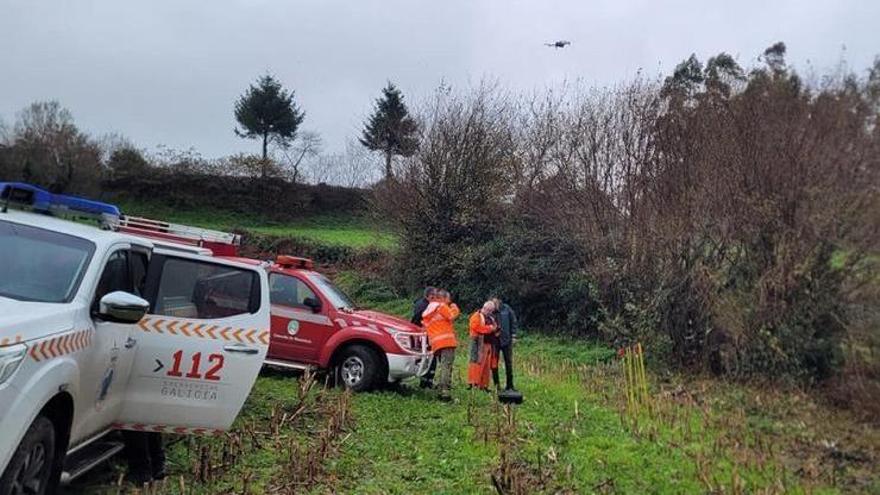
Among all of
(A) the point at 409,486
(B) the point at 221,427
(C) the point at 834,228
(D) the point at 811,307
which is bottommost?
(A) the point at 409,486

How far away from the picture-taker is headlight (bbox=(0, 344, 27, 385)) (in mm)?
3598

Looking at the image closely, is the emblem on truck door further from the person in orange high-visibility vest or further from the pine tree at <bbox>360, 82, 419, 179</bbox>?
the pine tree at <bbox>360, 82, 419, 179</bbox>

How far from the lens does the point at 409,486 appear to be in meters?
6.39

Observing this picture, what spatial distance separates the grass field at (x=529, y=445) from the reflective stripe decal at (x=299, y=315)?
970 millimetres

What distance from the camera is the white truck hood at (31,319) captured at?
3.76m

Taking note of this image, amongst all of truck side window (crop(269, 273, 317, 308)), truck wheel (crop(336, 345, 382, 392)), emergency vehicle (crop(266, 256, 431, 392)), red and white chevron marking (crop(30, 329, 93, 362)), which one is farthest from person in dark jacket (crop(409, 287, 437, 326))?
red and white chevron marking (crop(30, 329, 93, 362))

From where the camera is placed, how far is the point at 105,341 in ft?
16.1

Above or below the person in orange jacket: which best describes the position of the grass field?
below

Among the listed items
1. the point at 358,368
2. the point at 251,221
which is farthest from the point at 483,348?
the point at 251,221

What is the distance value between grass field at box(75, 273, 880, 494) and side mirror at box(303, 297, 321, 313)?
3.76 ft

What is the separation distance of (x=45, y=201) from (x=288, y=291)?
220 inches

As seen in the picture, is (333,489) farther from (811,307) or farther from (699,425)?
(811,307)

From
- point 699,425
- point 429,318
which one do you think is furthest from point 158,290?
point 699,425

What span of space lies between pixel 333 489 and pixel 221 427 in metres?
1.09
